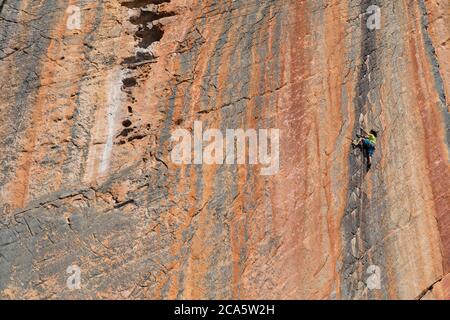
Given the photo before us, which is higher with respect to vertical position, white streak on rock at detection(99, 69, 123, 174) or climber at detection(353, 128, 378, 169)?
white streak on rock at detection(99, 69, 123, 174)

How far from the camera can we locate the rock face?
15828 millimetres

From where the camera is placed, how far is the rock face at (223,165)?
1583cm

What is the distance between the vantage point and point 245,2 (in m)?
17.6

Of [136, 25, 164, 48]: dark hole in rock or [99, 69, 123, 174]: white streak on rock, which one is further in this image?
[136, 25, 164, 48]: dark hole in rock

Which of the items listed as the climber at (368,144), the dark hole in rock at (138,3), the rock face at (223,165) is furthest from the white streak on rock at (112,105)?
the climber at (368,144)

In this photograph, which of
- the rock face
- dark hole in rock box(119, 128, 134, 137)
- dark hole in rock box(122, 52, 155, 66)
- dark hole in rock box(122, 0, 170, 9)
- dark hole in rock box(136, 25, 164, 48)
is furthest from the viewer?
dark hole in rock box(122, 0, 170, 9)

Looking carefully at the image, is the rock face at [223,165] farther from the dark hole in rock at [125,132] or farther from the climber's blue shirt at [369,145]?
the climber's blue shirt at [369,145]

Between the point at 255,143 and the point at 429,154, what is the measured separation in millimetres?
3222

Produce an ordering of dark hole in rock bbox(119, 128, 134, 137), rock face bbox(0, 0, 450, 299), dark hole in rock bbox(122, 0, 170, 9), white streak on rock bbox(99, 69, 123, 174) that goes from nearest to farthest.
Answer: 1. rock face bbox(0, 0, 450, 299)
2. white streak on rock bbox(99, 69, 123, 174)
3. dark hole in rock bbox(119, 128, 134, 137)
4. dark hole in rock bbox(122, 0, 170, 9)

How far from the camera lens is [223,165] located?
16.4m

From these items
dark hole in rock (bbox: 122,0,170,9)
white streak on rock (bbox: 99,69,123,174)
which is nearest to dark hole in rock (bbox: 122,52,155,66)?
white streak on rock (bbox: 99,69,123,174)

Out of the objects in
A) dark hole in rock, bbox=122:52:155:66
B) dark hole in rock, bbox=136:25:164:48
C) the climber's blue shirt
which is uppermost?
dark hole in rock, bbox=136:25:164:48

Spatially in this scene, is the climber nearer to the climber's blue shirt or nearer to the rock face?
the climber's blue shirt

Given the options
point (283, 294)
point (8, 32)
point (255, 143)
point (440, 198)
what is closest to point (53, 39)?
point (8, 32)
